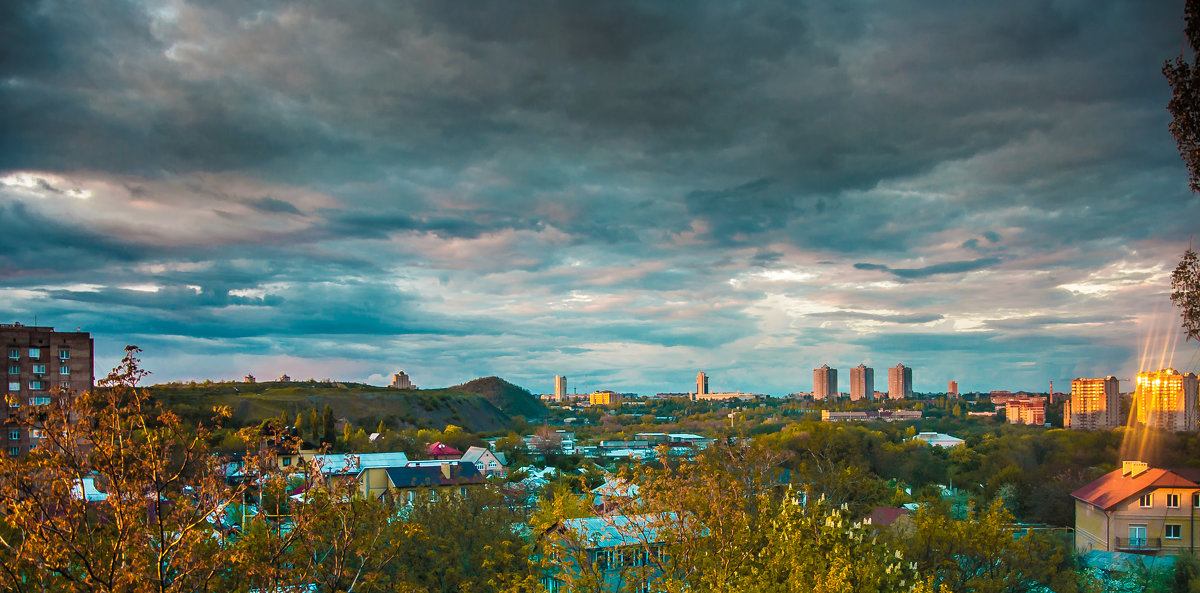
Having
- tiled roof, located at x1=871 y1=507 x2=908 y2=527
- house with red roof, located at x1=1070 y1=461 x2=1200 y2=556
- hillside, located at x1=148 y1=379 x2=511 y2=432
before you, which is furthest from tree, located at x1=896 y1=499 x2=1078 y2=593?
hillside, located at x1=148 y1=379 x2=511 y2=432

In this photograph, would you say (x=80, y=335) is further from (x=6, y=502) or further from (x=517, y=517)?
(x=6, y=502)

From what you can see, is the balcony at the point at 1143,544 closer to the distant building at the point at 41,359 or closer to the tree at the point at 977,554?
the tree at the point at 977,554

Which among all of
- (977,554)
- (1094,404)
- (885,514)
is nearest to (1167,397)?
(1094,404)

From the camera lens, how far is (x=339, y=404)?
5064 inches

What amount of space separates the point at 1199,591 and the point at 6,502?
29.8 m

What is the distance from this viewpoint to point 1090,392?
402ft

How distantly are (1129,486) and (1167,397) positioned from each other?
57.2 metres

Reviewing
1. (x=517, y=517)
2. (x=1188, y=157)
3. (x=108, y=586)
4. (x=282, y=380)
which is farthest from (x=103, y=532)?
(x=282, y=380)

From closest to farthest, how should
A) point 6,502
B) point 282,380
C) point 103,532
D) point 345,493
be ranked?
1. point 6,502
2. point 103,532
3. point 345,493
4. point 282,380

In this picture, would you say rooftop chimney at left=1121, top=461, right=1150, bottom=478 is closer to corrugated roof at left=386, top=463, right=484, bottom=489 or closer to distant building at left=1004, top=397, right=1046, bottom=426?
corrugated roof at left=386, top=463, right=484, bottom=489

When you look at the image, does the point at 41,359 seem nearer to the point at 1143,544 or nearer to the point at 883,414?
the point at 1143,544

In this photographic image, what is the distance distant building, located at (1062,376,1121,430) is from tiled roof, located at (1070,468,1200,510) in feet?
276

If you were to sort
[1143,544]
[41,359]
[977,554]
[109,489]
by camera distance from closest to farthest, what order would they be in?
[109,489] → [977,554] → [1143,544] → [41,359]

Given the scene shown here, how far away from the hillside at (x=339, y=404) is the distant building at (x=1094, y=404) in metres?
105
